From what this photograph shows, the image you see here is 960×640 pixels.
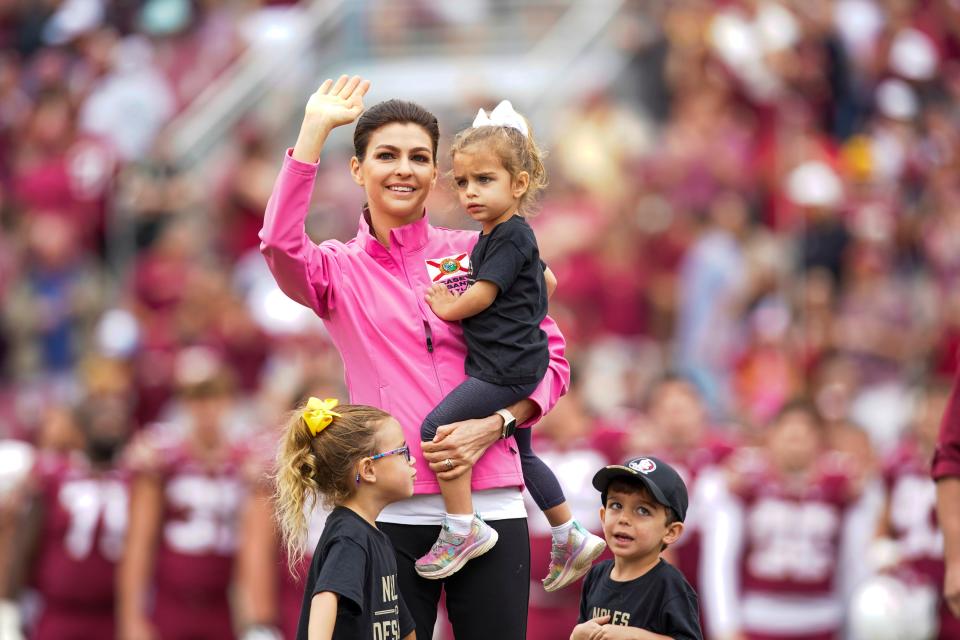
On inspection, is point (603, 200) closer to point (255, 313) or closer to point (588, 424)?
point (255, 313)

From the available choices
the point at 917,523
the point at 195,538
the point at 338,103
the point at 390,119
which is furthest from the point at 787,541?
the point at 338,103

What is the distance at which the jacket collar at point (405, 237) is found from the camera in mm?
4496

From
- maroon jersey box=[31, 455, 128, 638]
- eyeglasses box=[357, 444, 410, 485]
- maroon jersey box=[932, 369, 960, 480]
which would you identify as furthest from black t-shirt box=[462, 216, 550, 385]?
maroon jersey box=[31, 455, 128, 638]

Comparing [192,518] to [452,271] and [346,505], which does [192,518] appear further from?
[452,271]

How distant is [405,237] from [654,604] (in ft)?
4.04

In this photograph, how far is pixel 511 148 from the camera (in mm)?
4445

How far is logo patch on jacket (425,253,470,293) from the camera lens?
14.6 ft

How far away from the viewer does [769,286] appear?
1135cm

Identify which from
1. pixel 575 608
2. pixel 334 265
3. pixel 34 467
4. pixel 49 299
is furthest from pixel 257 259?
pixel 334 265

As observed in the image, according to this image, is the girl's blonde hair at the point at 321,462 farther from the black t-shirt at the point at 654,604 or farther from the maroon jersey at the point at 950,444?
the maroon jersey at the point at 950,444

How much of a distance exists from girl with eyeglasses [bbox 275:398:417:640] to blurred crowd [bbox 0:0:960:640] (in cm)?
400

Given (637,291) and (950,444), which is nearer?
(950,444)

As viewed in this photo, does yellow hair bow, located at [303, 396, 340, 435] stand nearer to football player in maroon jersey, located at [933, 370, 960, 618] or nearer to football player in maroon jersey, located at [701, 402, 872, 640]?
football player in maroon jersey, located at [933, 370, 960, 618]

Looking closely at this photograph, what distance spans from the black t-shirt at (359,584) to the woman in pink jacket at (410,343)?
0.12 m
